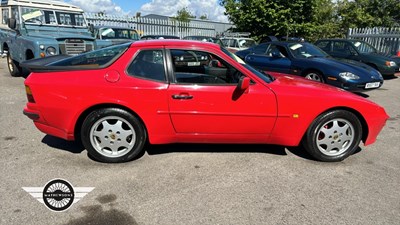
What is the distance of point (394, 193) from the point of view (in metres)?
2.94

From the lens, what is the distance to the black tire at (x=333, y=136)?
11.4ft

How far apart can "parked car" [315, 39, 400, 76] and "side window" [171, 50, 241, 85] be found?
8.64 metres

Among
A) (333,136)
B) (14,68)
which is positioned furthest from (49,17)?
(333,136)

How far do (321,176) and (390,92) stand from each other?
270 inches

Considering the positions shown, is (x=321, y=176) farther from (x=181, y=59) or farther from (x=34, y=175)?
(x=34, y=175)

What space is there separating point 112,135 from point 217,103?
4.19ft

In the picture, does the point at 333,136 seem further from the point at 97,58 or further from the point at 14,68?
the point at 14,68

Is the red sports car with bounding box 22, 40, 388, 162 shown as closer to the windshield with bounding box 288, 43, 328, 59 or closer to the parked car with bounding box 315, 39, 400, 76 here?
the windshield with bounding box 288, 43, 328, 59

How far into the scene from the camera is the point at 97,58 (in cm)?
357

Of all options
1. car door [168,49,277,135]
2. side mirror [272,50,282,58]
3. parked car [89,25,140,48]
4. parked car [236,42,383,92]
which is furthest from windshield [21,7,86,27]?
car door [168,49,277,135]

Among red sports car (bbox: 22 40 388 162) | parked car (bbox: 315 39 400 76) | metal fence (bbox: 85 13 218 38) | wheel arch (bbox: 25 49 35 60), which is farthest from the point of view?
metal fence (bbox: 85 13 218 38)

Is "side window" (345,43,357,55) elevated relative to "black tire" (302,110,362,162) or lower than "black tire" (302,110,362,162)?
elevated

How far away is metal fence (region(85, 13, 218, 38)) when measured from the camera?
18484 mm

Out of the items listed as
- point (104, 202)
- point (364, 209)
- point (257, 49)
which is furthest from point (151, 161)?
point (257, 49)
